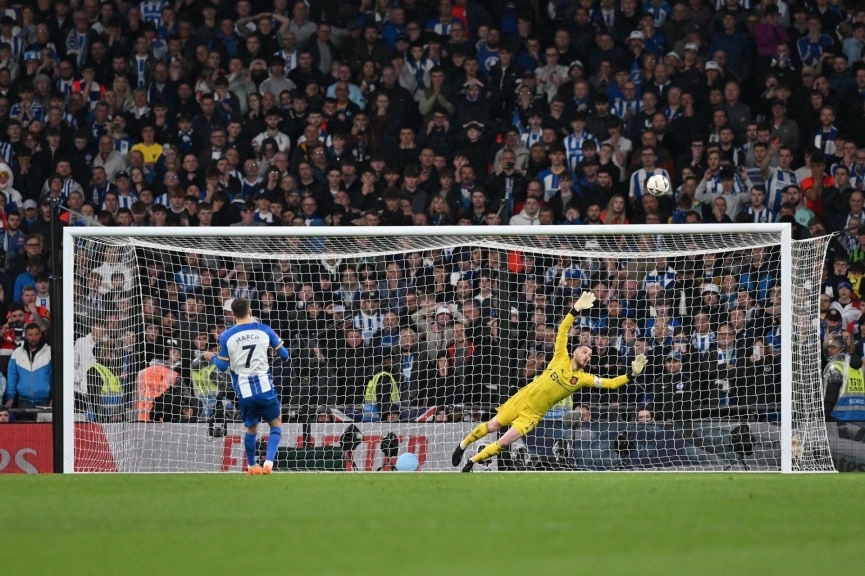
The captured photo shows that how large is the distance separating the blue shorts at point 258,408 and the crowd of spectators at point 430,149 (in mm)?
1713

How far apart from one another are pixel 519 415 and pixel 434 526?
531cm

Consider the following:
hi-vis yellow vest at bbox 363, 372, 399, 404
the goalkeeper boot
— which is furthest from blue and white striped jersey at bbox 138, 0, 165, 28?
the goalkeeper boot

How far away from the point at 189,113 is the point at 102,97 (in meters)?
1.30

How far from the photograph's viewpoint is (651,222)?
568 inches

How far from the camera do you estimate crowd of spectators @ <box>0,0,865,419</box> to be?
13406 mm

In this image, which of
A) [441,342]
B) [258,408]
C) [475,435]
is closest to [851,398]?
[475,435]

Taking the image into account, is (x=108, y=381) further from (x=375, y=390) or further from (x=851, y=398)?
(x=851, y=398)

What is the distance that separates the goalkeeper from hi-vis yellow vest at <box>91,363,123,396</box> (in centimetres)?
352

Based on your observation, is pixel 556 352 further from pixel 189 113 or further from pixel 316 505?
pixel 189 113

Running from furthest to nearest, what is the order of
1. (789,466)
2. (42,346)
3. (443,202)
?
(443,202)
(42,346)
(789,466)

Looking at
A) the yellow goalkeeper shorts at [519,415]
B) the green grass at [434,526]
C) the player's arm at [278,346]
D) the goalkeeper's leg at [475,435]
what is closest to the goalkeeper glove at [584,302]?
the yellow goalkeeper shorts at [519,415]

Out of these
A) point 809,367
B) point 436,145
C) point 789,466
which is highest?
point 436,145

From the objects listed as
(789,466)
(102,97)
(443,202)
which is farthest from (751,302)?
(102,97)

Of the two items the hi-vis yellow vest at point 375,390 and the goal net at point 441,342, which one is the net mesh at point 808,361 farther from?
the hi-vis yellow vest at point 375,390
